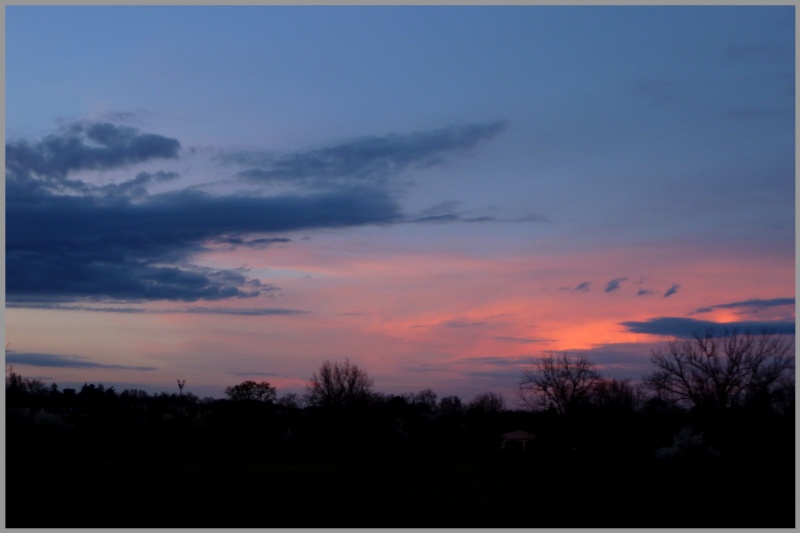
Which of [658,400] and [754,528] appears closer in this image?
[754,528]

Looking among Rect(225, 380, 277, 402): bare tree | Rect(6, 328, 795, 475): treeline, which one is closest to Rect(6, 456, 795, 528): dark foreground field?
Rect(6, 328, 795, 475): treeline

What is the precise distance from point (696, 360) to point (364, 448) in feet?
66.0

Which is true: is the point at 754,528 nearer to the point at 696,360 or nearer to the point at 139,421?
the point at 696,360

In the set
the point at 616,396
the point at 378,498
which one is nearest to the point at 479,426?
the point at 616,396

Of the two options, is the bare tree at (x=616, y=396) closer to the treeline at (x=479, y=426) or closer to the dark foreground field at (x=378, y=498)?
the treeline at (x=479, y=426)

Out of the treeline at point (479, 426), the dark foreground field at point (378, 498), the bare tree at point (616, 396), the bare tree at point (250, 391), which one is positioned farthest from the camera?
the bare tree at point (250, 391)

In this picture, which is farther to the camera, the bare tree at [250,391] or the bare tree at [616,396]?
the bare tree at [250,391]

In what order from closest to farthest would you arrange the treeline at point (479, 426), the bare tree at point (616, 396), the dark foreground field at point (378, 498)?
the dark foreground field at point (378, 498)
the treeline at point (479, 426)
the bare tree at point (616, 396)

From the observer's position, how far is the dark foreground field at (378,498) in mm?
18875

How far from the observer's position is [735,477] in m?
31.8

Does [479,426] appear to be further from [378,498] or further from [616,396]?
[378,498]

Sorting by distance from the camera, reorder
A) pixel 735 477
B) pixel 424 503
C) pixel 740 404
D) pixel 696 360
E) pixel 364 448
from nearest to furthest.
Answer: pixel 424 503 → pixel 735 477 → pixel 740 404 → pixel 696 360 → pixel 364 448

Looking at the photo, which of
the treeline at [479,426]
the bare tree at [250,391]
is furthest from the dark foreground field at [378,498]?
the bare tree at [250,391]

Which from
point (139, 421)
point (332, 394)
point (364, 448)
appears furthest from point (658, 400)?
point (139, 421)
